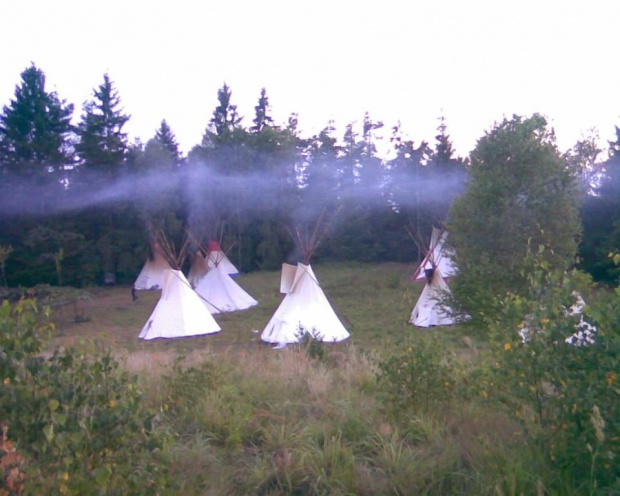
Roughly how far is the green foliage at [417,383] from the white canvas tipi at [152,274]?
85.8 ft

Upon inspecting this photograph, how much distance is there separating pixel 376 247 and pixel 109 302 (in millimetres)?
13219

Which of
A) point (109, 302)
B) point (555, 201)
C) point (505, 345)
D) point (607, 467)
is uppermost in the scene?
point (555, 201)

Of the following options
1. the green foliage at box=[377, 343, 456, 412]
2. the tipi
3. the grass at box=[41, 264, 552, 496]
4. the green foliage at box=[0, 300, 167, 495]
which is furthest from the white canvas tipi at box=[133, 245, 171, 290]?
the green foliage at box=[0, 300, 167, 495]

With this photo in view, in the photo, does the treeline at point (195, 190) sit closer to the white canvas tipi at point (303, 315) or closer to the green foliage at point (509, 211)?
the white canvas tipi at point (303, 315)

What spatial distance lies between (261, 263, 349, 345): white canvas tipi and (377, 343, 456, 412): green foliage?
445 inches

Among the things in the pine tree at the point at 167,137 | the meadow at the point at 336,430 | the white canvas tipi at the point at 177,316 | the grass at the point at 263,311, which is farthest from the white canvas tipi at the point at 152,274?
the meadow at the point at 336,430

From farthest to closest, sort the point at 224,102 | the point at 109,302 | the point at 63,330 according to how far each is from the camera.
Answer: the point at 224,102, the point at 109,302, the point at 63,330

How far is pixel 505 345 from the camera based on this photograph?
3.62 metres

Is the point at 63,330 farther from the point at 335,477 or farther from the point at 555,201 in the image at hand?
the point at 335,477

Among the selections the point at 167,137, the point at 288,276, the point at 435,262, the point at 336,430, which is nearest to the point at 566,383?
the point at 336,430

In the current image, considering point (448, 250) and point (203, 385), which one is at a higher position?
→ point (448, 250)

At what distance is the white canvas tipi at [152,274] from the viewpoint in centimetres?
3003

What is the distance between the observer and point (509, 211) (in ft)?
33.3

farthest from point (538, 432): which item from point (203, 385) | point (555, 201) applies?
point (555, 201)
